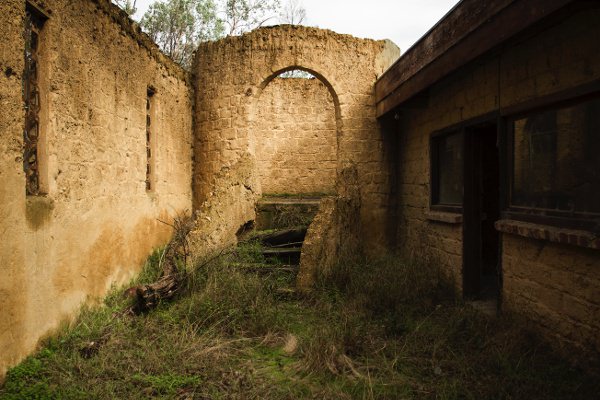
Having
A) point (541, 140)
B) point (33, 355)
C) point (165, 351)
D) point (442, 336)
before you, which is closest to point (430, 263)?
point (442, 336)

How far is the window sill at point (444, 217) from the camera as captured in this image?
4.93 metres

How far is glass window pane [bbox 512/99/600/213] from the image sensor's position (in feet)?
10.0

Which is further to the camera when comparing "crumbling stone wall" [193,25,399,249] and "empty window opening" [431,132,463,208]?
"crumbling stone wall" [193,25,399,249]

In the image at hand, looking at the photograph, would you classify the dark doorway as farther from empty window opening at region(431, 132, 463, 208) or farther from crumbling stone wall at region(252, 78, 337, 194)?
crumbling stone wall at region(252, 78, 337, 194)

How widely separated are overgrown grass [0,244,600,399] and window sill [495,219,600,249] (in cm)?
85

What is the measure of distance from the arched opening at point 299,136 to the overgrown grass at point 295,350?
5639mm

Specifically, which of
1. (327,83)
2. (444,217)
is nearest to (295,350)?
(444,217)

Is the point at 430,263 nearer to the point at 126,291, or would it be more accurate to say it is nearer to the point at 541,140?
the point at 541,140

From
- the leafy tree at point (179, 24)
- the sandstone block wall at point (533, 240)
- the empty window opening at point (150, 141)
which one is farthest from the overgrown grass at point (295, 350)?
the leafy tree at point (179, 24)

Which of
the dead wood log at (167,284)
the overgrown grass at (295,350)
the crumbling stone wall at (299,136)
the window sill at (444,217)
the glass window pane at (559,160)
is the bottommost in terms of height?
the overgrown grass at (295,350)

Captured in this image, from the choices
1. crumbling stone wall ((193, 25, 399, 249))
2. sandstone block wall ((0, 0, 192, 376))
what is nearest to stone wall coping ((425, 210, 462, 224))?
crumbling stone wall ((193, 25, 399, 249))

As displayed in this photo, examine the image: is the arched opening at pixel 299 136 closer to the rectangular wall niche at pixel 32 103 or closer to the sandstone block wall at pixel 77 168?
the sandstone block wall at pixel 77 168

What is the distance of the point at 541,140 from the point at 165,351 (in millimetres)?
3693

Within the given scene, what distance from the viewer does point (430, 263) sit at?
550 cm
